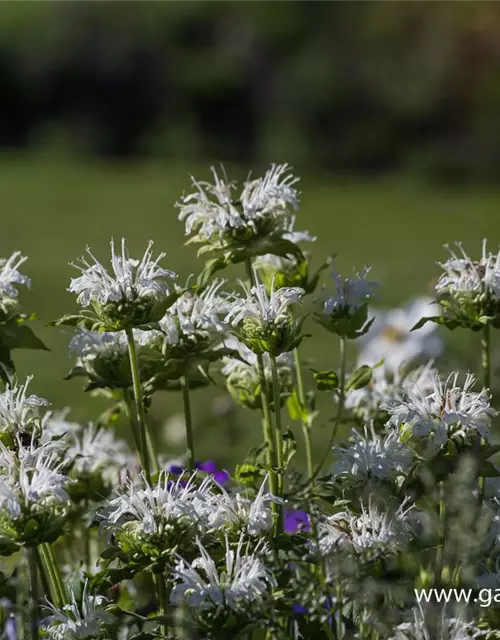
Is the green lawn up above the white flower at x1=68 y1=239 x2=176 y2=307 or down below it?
above

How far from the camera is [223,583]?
0.81m

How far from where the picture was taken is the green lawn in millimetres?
4293

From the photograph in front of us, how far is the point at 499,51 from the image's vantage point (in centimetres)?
689

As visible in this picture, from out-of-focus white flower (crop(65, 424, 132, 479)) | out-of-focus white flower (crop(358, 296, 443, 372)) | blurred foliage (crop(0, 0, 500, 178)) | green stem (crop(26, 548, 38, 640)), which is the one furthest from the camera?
blurred foliage (crop(0, 0, 500, 178))

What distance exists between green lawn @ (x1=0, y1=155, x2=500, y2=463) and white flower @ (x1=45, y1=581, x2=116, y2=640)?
261 cm

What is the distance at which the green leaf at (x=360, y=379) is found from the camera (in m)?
1.07

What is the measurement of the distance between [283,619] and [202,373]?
24 cm

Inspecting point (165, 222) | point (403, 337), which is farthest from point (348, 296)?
point (165, 222)

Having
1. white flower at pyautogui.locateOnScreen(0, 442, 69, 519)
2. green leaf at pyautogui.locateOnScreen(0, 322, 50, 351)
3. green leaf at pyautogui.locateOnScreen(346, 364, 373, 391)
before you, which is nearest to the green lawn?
green leaf at pyautogui.locateOnScreen(346, 364, 373, 391)

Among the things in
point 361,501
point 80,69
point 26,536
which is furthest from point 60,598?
point 80,69

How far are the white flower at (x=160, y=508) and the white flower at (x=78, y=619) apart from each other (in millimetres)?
56

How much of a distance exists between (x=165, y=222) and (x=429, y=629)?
493cm

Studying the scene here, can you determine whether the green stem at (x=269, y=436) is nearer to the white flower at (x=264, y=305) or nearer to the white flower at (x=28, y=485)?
the white flower at (x=264, y=305)

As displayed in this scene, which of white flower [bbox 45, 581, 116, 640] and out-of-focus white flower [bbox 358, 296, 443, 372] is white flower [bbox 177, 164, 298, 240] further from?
out-of-focus white flower [bbox 358, 296, 443, 372]
